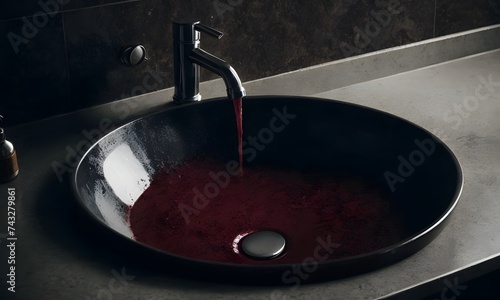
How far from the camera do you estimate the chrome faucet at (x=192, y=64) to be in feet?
5.16

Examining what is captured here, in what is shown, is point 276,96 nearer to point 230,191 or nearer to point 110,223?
point 230,191

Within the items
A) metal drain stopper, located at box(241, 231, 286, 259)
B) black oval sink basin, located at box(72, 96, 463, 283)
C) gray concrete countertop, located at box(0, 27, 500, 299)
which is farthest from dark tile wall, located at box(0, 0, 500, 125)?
metal drain stopper, located at box(241, 231, 286, 259)

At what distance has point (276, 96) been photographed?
1764mm

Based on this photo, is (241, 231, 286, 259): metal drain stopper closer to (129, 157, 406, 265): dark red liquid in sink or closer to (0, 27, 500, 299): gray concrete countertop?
(129, 157, 406, 265): dark red liquid in sink

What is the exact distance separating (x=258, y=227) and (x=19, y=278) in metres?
0.48

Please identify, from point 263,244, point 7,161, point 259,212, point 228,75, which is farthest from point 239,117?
point 7,161

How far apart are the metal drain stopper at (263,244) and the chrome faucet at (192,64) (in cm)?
28

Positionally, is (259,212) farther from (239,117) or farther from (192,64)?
(192,64)

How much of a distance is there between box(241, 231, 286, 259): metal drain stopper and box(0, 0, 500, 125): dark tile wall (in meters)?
0.50

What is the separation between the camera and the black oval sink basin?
142cm

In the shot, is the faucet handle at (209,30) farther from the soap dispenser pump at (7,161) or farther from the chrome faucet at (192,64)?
the soap dispenser pump at (7,161)

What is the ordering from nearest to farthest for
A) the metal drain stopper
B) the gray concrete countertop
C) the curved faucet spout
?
the gray concrete countertop, the metal drain stopper, the curved faucet spout

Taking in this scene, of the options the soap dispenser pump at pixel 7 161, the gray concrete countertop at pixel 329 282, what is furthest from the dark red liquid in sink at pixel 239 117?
the soap dispenser pump at pixel 7 161

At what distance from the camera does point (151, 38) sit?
5.74 ft
